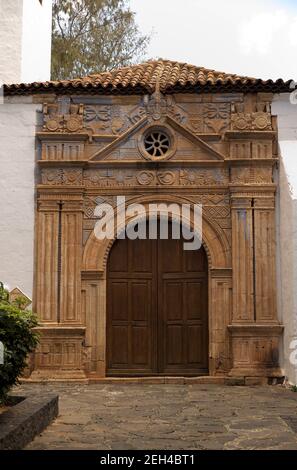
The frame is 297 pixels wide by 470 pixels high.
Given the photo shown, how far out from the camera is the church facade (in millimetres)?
10828

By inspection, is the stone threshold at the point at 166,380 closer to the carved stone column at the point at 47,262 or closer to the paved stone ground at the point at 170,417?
the paved stone ground at the point at 170,417

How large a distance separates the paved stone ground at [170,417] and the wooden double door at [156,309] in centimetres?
60

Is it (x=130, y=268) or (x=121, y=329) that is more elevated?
(x=130, y=268)

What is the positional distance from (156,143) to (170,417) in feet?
A: 16.9

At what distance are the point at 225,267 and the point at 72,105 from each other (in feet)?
12.0

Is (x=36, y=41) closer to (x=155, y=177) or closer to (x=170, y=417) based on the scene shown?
(x=155, y=177)

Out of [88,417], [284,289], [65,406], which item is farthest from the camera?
[284,289]

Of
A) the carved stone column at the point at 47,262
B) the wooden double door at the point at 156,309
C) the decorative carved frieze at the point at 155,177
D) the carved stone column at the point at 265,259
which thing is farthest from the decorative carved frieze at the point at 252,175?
the carved stone column at the point at 47,262

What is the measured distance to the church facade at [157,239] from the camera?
1083cm

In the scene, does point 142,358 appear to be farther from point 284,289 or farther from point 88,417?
point 88,417

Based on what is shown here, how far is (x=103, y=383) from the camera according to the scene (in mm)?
10766

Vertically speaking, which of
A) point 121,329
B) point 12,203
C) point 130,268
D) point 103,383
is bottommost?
point 103,383

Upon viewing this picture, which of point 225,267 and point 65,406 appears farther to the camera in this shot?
point 225,267
